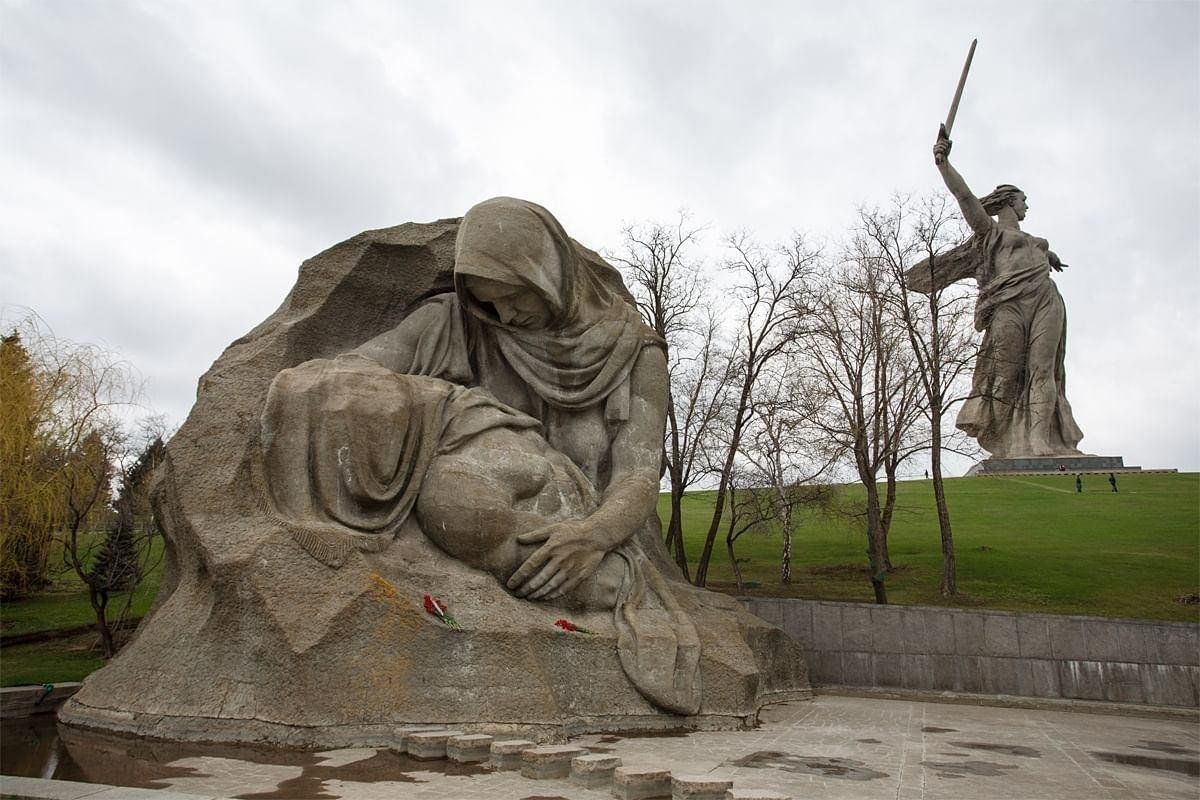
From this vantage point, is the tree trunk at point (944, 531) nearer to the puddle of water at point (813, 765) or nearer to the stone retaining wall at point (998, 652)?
the stone retaining wall at point (998, 652)

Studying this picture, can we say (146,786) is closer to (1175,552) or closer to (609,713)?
(609,713)

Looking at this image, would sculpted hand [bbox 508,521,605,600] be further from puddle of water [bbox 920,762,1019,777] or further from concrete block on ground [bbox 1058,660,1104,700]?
concrete block on ground [bbox 1058,660,1104,700]

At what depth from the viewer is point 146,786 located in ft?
12.8

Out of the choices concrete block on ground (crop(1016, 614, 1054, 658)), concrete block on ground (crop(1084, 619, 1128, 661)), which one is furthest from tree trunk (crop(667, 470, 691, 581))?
concrete block on ground (crop(1084, 619, 1128, 661))

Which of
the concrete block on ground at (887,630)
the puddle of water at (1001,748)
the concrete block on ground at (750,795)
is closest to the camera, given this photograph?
the concrete block on ground at (750,795)

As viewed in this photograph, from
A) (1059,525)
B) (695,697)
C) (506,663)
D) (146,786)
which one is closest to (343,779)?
(146,786)

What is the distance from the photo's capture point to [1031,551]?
16969 millimetres

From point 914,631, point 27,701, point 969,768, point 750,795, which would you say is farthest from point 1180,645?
point 27,701

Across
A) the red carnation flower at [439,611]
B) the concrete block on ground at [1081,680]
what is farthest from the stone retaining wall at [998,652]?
the red carnation flower at [439,611]

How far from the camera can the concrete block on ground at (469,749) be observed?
454cm

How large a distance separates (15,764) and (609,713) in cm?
351

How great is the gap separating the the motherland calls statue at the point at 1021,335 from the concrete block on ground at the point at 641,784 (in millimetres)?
25637

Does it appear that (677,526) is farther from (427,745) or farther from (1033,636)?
(427,745)

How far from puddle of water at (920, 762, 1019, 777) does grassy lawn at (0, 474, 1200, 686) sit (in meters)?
7.73
